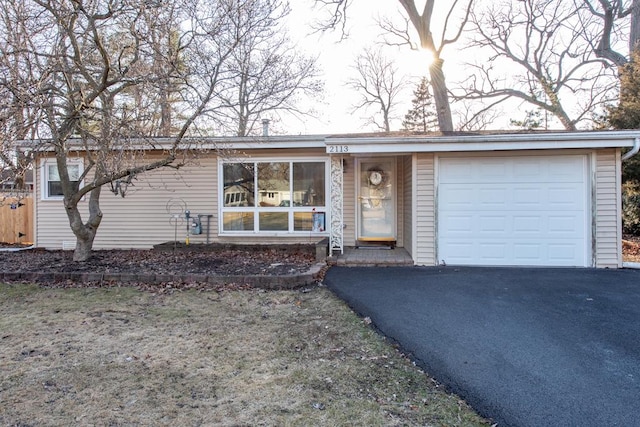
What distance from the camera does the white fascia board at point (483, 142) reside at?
274 inches

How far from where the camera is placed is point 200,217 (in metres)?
9.44

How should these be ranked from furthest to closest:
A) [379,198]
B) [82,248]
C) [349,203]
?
[379,198], [349,203], [82,248]

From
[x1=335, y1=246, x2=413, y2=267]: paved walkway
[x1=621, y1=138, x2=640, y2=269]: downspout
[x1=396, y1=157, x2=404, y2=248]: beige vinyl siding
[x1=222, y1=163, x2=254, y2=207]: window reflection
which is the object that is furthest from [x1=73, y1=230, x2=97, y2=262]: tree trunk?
[x1=621, y1=138, x2=640, y2=269]: downspout

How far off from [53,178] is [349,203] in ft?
23.8

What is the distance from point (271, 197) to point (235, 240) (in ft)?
4.39

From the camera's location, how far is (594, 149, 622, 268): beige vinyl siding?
7254mm

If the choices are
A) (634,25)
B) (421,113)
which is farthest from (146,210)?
(421,113)

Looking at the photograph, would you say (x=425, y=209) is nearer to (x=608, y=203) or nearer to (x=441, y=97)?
(x=608, y=203)

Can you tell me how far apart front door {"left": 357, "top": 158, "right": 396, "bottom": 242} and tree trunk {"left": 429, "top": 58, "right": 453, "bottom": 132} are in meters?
8.77

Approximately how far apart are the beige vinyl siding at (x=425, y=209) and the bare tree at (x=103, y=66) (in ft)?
13.5

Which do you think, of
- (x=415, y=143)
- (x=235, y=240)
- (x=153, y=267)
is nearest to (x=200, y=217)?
(x=235, y=240)

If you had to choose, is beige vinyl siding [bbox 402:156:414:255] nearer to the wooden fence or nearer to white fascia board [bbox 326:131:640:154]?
white fascia board [bbox 326:131:640:154]

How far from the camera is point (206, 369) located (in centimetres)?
338

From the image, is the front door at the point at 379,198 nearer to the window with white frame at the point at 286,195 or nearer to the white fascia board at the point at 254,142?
the window with white frame at the point at 286,195
